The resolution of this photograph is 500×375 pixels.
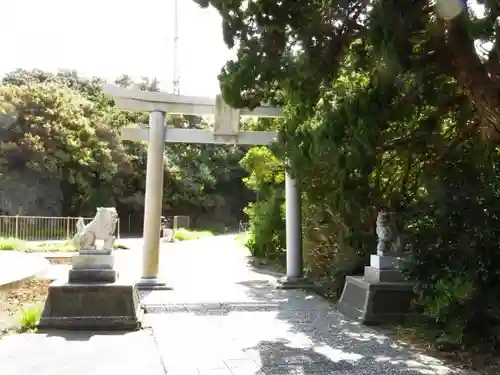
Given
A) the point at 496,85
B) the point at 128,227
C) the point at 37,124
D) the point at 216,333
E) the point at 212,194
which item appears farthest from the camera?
the point at 212,194

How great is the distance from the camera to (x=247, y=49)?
574cm

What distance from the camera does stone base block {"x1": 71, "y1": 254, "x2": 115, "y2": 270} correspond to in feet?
23.1

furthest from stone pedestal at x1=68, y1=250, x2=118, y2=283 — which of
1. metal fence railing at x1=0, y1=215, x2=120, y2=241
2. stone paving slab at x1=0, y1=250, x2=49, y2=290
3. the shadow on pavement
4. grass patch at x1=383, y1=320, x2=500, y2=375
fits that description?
metal fence railing at x1=0, y1=215, x2=120, y2=241

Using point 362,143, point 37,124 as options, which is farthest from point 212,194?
point 362,143

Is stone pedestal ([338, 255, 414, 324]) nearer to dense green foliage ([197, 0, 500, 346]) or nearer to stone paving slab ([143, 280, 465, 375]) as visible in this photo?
stone paving slab ([143, 280, 465, 375])

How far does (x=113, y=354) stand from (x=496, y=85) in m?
4.60

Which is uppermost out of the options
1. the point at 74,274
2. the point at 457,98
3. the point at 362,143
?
the point at 457,98

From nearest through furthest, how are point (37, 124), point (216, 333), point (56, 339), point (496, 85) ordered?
point (496, 85)
point (56, 339)
point (216, 333)
point (37, 124)

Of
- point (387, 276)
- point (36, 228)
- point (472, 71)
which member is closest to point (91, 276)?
point (387, 276)

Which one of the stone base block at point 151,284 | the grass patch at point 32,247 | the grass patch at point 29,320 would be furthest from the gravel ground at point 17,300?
the grass patch at point 32,247

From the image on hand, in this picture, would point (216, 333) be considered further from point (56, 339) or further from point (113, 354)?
point (56, 339)

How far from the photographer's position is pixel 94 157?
2586cm

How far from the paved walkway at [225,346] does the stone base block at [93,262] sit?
972 millimetres

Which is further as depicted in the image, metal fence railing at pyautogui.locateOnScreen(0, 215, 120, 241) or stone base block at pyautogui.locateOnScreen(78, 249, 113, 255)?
metal fence railing at pyautogui.locateOnScreen(0, 215, 120, 241)
